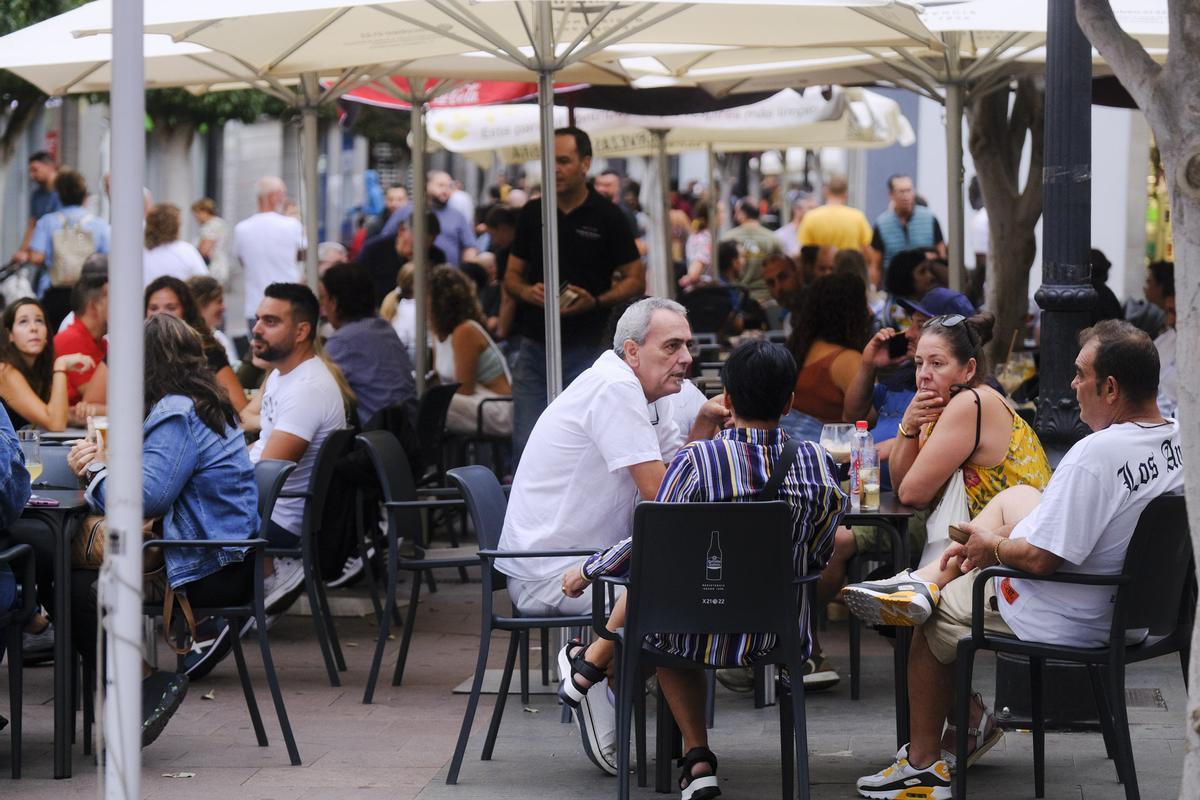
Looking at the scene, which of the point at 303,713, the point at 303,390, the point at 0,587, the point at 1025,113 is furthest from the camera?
the point at 1025,113

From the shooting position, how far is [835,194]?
703 inches

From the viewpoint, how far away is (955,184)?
977cm

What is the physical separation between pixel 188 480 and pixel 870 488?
218 cm

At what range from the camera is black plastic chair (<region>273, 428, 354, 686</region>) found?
6652mm

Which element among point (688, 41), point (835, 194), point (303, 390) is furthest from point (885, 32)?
point (835, 194)

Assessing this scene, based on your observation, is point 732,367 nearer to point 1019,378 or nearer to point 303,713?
point 303,713

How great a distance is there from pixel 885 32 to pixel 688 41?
86 centimetres

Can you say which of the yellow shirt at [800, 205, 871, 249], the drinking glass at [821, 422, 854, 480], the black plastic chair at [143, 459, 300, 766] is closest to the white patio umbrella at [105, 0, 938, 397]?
the drinking glass at [821, 422, 854, 480]

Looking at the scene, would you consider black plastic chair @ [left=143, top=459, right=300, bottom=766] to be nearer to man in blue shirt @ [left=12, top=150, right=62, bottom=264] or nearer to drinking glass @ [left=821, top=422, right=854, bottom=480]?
drinking glass @ [left=821, top=422, right=854, bottom=480]

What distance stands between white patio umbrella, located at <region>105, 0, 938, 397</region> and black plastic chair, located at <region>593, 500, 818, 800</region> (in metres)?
2.20

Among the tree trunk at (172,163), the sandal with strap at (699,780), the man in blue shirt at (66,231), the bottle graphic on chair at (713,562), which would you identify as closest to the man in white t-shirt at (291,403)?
the sandal with strap at (699,780)

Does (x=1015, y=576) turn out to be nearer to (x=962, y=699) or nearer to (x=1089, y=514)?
(x=1089, y=514)

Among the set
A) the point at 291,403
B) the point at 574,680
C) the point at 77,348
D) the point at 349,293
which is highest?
the point at 349,293

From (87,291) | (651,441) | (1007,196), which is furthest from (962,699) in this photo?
(1007,196)
